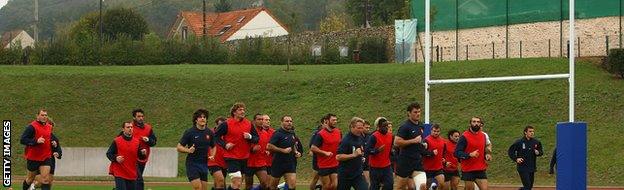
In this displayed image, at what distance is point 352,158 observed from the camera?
21359 mm

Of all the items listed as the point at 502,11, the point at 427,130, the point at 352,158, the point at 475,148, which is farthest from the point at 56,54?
the point at 352,158

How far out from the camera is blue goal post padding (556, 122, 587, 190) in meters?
19.0

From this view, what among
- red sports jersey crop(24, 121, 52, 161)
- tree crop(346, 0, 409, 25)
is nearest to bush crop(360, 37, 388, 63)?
tree crop(346, 0, 409, 25)

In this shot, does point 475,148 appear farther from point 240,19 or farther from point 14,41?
point 240,19

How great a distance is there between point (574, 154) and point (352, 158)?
4.19m

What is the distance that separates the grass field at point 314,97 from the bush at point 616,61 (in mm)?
362

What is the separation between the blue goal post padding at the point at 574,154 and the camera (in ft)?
62.2

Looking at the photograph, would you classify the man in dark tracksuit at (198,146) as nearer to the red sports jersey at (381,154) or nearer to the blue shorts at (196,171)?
the blue shorts at (196,171)

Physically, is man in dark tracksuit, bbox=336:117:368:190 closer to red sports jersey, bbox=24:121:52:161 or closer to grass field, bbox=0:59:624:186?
red sports jersey, bbox=24:121:52:161

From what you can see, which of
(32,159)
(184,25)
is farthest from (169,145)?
(184,25)

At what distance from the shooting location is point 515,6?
54.4 metres

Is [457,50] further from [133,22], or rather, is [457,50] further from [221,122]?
[133,22]

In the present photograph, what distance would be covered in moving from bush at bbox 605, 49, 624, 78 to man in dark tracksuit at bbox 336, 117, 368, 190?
84.9 ft

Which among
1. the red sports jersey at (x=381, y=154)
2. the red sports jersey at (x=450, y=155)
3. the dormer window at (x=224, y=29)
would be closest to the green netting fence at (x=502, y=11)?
the red sports jersey at (x=450, y=155)
